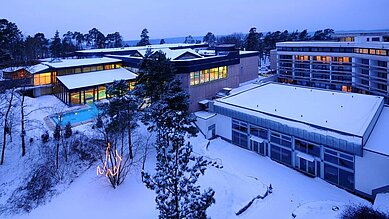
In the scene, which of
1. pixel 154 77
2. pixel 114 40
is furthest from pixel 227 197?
pixel 114 40

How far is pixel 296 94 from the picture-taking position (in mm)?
28062

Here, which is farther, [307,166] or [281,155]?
[281,155]

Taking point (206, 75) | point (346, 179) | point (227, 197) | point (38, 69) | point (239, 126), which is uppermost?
point (38, 69)

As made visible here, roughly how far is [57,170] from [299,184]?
16.2 metres

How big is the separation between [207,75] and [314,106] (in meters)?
A: 12.6

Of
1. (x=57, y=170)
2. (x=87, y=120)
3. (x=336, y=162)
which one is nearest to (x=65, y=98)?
(x=87, y=120)

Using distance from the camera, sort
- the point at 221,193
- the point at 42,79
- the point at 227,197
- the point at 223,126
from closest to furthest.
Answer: the point at 227,197 → the point at 221,193 → the point at 223,126 → the point at 42,79

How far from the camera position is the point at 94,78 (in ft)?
111

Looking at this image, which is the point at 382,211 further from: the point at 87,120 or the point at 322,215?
the point at 87,120

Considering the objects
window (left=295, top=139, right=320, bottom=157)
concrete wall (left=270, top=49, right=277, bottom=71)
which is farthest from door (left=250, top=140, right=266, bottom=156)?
concrete wall (left=270, top=49, right=277, bottom=71)

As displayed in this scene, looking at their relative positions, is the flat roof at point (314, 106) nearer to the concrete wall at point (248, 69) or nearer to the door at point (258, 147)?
the door at point (258, 147)

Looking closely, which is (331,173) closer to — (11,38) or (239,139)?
(239,139)

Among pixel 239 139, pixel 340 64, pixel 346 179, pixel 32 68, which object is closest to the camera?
pixel 346 179

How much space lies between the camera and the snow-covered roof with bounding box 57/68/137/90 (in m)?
31.4
